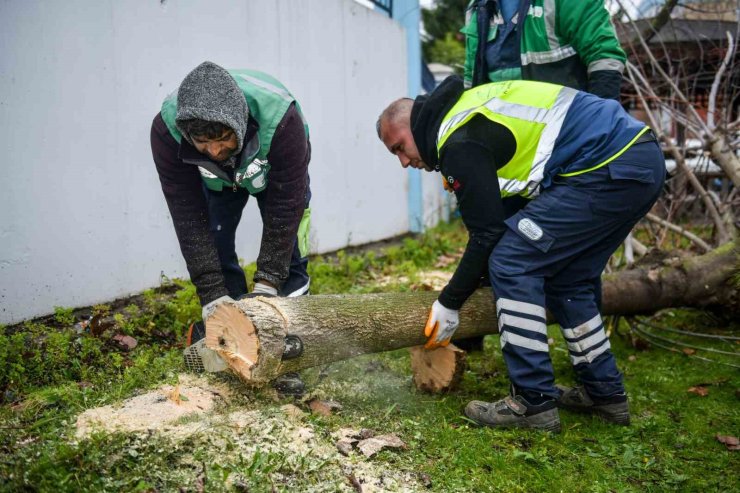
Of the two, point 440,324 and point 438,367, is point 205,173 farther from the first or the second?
point 438,367

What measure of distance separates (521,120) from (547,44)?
103cm

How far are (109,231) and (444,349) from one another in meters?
2.26

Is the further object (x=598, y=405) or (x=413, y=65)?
(x=413, y=65)

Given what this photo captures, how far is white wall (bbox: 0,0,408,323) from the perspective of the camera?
3.38 meters

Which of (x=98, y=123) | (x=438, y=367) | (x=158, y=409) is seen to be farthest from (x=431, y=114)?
(x=98, y=123)

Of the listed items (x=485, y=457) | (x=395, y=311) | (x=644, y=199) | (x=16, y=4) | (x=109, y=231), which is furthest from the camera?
(x=109, y=231)

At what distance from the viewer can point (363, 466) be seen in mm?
2266

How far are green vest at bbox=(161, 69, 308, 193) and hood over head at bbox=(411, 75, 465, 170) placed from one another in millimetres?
602

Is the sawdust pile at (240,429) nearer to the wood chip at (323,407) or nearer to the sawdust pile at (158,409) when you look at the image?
the sawdust pile at (158,409)

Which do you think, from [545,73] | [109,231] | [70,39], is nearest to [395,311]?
[545,73]

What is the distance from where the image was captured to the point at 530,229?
255cm

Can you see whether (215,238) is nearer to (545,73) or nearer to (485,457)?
(485,457)

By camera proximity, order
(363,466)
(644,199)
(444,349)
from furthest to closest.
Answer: (444,349), (644,199), (363,466)

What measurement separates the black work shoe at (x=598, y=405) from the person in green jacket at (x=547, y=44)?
1504mm
